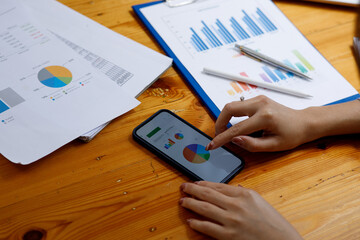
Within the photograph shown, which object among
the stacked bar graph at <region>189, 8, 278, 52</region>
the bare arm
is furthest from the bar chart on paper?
the bare arm

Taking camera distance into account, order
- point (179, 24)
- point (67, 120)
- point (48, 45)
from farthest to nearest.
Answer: point (179, 24) < point (48, 45) < point (67, 120)

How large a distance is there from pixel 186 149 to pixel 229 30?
0.36 meters

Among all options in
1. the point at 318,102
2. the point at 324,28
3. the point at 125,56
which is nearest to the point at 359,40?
the point at 324,28

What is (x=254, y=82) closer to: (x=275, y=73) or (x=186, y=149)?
(x=275, y=73)

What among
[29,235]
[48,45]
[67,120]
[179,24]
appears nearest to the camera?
[29,235]

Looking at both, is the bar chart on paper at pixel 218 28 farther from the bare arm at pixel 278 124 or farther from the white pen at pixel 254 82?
the bare arm at pixel 278 124

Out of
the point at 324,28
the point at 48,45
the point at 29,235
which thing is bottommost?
the point at 29,235

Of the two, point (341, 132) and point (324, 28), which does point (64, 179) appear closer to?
point (341, 132)

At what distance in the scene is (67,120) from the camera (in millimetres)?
607

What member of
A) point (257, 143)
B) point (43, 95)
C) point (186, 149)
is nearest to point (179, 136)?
point (186, 149)

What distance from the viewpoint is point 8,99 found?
24.3 inches

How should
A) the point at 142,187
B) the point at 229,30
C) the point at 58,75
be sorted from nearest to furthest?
the point at 142,187 < the point at 58,75 < the point at 229,30

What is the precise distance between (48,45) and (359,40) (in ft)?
2.34

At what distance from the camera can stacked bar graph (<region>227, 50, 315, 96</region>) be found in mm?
708
